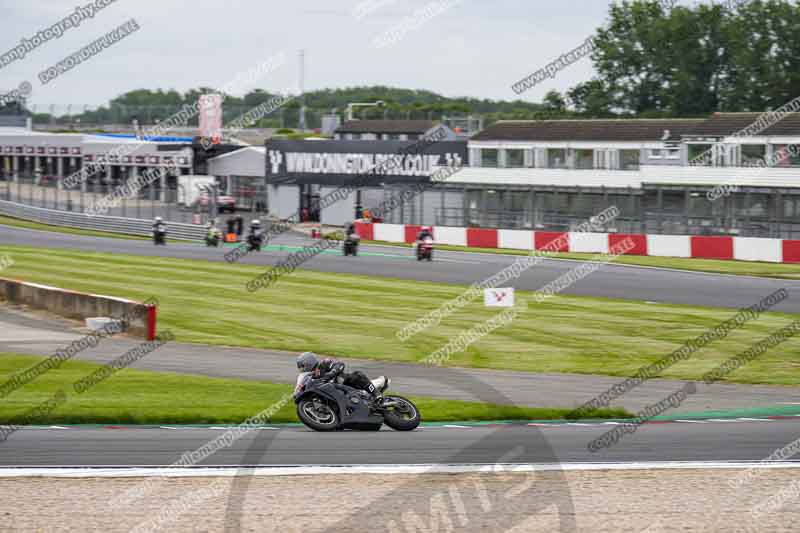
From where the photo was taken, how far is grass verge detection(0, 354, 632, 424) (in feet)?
52.3

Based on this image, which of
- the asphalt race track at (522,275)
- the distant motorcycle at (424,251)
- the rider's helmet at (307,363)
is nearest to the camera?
the rider's helmet at (307,363)

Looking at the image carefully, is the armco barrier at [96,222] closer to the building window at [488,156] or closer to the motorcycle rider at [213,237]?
the motorcycle rider at [213,237]

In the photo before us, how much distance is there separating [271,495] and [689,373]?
10.8 metres

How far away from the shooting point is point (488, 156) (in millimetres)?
57594

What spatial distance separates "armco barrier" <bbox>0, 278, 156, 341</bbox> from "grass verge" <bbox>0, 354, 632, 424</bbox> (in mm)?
4615

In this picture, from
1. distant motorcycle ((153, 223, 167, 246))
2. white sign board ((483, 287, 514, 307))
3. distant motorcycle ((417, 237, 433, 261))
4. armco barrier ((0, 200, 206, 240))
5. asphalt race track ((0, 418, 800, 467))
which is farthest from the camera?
armco barrier ((0, 200, 206, 240))

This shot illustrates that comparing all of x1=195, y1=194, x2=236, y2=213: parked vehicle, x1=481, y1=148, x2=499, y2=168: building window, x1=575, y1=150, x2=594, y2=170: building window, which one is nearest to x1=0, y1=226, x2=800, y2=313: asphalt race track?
x1=481, y1=148, x2=499, y2=168: building window

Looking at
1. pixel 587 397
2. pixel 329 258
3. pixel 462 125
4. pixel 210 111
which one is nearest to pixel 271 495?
pixel 587 397

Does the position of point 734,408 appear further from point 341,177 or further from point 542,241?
point 341,177

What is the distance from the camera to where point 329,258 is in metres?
42.2

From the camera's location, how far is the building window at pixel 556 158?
53.6m

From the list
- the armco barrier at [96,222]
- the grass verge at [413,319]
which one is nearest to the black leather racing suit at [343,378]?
the grass verge at [413,319]

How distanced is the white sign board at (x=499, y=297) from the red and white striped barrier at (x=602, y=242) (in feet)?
52.3

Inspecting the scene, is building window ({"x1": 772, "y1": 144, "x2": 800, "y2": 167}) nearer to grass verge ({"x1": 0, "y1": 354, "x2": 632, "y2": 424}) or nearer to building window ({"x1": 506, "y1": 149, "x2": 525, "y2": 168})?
→ building window ({"x1": 506, "y1": 149, "x2": 525, "y2": 168})
